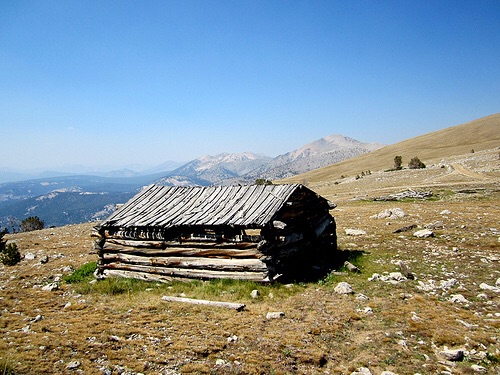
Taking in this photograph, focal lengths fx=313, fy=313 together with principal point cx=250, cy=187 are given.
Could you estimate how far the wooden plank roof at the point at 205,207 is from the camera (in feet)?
41.2

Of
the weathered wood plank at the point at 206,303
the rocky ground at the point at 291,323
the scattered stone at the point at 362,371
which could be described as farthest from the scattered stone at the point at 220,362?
the weathered wood plank at the point at 206,303

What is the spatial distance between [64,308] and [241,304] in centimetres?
614

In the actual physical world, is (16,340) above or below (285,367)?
above

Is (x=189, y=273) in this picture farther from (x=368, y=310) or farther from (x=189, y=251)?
(x=368, y=310)

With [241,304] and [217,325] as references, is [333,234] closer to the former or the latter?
[241,304]

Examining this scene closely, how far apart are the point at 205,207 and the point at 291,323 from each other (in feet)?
22.6

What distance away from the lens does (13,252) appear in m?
18.4

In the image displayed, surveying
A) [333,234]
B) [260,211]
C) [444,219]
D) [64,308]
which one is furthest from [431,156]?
[64,308]

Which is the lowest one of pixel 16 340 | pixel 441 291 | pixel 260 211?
pixel 441 291

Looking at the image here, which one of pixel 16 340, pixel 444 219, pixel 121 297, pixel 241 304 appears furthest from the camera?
pixel 444 219

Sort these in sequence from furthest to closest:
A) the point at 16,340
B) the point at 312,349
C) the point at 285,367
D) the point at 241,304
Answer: the point at 241,304
the point at 16,340
the point at 312,349
the point at 285,367

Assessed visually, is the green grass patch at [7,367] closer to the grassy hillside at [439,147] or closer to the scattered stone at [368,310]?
the scattered stone at [368,310]

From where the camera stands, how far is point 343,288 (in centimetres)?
1099

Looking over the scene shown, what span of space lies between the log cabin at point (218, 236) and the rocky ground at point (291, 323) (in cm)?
101
